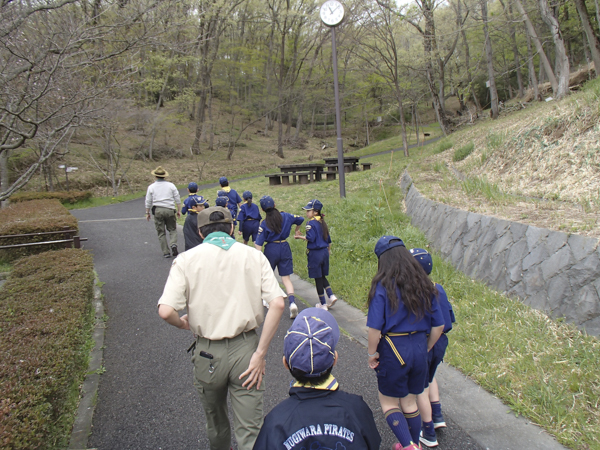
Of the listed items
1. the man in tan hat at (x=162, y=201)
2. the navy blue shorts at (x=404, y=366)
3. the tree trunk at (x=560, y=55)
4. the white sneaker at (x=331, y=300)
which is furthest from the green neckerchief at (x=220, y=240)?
the tree trunk at (x=560, y=55)

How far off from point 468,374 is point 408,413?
1208 mm

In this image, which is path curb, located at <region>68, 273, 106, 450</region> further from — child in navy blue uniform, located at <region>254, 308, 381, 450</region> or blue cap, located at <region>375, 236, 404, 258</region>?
blue cap, located at <region>375, 236, 404, 258</region>

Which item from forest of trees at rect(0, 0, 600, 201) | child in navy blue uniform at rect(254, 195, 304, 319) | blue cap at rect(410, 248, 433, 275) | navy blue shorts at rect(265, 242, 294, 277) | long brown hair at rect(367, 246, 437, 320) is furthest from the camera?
navy blue shorts at rect(265, 242, 294, 277)

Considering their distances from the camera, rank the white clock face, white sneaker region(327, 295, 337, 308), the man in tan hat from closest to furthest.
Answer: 1. white sneaker region(327, 295, 337, 308)
2. the man in tan hat
3. the white clock face

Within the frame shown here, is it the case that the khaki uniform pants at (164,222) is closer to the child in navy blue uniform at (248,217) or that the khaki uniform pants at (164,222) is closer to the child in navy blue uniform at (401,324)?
the child in navy blue uniform at (248,217)

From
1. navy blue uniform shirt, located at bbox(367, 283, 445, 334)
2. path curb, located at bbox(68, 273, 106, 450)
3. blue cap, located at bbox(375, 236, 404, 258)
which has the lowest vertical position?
path curb, located at bbox(68, 273, 106, 450)

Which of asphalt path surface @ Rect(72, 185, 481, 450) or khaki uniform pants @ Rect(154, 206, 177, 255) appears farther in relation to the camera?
khaki uniform pants @ Rect(154, 206, 177, 255)

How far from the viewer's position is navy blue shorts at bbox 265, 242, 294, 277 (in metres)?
5.13

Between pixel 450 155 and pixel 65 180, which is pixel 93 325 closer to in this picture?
pixel 450 155

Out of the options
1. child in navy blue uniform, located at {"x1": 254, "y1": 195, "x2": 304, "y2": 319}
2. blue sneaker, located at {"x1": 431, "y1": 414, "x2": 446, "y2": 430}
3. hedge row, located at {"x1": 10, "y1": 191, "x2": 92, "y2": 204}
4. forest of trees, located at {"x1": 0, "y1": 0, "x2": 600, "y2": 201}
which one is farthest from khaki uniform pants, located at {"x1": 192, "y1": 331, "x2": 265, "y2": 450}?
hedge row, located at {"x1": 10, "y1": 191, "x2": 92, "y2": 204}

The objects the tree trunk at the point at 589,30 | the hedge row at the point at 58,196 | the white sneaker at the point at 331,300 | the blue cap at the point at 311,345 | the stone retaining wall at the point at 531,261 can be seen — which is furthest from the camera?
the hedge row at the point at 58,196

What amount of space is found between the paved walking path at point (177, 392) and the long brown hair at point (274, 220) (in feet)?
3.90

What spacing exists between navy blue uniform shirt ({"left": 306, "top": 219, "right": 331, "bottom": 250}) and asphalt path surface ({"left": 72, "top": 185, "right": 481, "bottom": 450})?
104 cm

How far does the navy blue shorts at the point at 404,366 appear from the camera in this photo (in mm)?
2434
